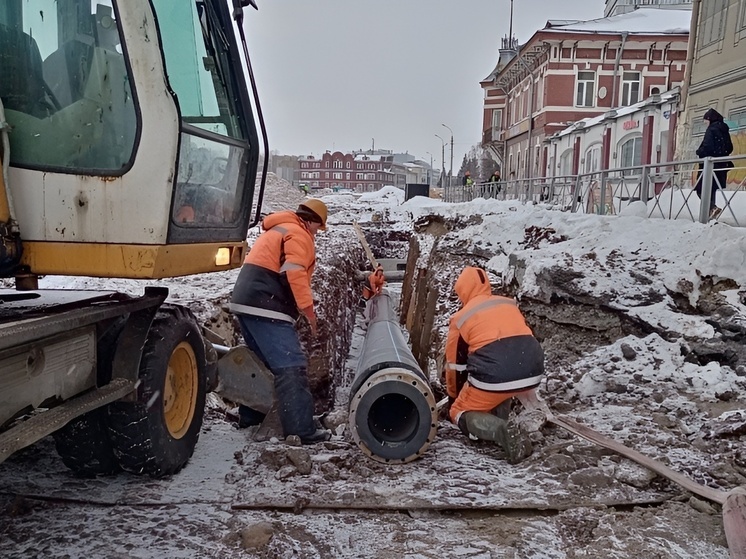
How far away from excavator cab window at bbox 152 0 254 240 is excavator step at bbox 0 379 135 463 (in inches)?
33.8

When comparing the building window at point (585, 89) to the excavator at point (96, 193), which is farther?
the building window at point (585, 89)

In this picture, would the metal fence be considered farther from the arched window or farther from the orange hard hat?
the arched window

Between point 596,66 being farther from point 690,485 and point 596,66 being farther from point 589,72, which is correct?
point 690,485

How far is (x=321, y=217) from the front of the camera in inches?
181

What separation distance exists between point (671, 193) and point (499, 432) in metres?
6.81

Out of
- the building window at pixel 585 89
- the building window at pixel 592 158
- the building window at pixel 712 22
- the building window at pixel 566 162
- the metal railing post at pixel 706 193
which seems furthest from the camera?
the building window at pixel 585 89

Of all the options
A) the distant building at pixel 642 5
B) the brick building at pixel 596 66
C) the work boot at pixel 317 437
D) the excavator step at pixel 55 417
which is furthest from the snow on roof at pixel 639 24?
the excavator step at pixel 55 417

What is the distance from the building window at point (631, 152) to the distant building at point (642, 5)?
59.3ft

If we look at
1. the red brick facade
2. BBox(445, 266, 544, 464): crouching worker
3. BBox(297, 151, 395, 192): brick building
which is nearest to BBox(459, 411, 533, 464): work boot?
BBox(445, 266, 544, 464): crouching worker

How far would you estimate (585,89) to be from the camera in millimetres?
31500

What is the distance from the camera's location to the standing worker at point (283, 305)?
169 inches

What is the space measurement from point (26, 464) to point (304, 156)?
114358mm

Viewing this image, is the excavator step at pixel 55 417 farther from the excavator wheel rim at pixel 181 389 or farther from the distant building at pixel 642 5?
the distant building at pixel 642 5

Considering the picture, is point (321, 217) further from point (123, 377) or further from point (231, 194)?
point (123, 377)
